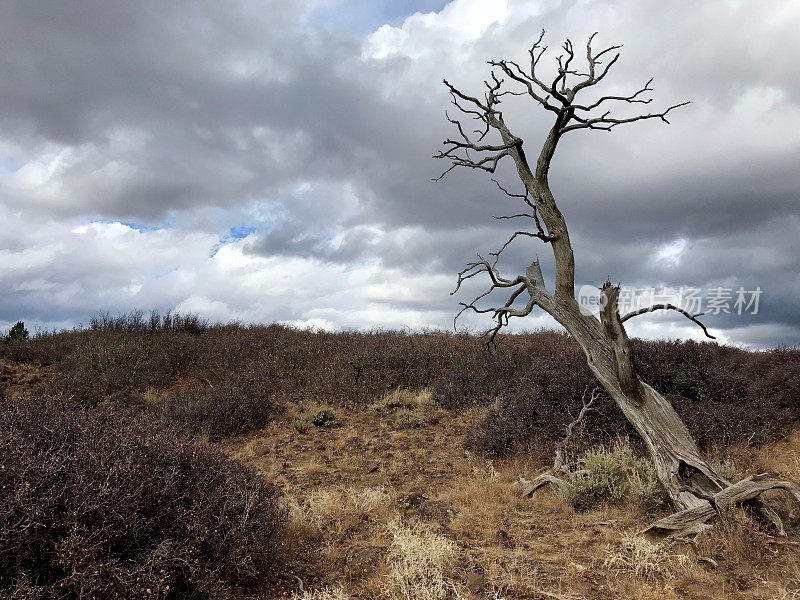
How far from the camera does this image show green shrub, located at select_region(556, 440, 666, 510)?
6.97 metres

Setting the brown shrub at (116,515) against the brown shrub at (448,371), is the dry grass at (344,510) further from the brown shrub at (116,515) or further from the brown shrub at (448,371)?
the brown shrub at (448,371)

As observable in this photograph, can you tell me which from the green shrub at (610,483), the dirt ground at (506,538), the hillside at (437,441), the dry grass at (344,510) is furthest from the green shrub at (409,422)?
the green shrub at (610,483)

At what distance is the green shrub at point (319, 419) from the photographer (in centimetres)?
1237

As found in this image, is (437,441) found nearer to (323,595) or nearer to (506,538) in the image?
(506,538)

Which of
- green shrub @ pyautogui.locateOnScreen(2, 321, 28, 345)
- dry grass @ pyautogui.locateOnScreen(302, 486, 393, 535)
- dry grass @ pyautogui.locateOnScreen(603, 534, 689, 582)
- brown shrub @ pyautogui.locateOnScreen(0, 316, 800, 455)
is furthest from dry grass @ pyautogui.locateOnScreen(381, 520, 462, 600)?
green shrub @ pyautogui.locateOnScreen(2, 321, 28, 345)

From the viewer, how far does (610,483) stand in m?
A: 7.27

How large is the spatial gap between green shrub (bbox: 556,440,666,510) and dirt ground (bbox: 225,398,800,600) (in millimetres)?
199

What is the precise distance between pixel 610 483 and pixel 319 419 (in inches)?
281

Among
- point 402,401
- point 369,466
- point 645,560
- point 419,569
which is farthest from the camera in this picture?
point 402,401

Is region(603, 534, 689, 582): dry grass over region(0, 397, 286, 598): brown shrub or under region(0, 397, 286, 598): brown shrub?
under

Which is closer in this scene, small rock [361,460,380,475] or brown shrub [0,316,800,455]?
brown shrub [0,316,800,455]

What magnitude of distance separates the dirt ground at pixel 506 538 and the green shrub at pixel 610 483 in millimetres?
199

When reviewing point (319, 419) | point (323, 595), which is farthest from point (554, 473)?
point (319, 419)

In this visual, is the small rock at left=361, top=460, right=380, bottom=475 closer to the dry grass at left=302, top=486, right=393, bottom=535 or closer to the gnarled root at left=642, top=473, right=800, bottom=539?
the dry grass at left=302, top=486, right=393, bottom=535
